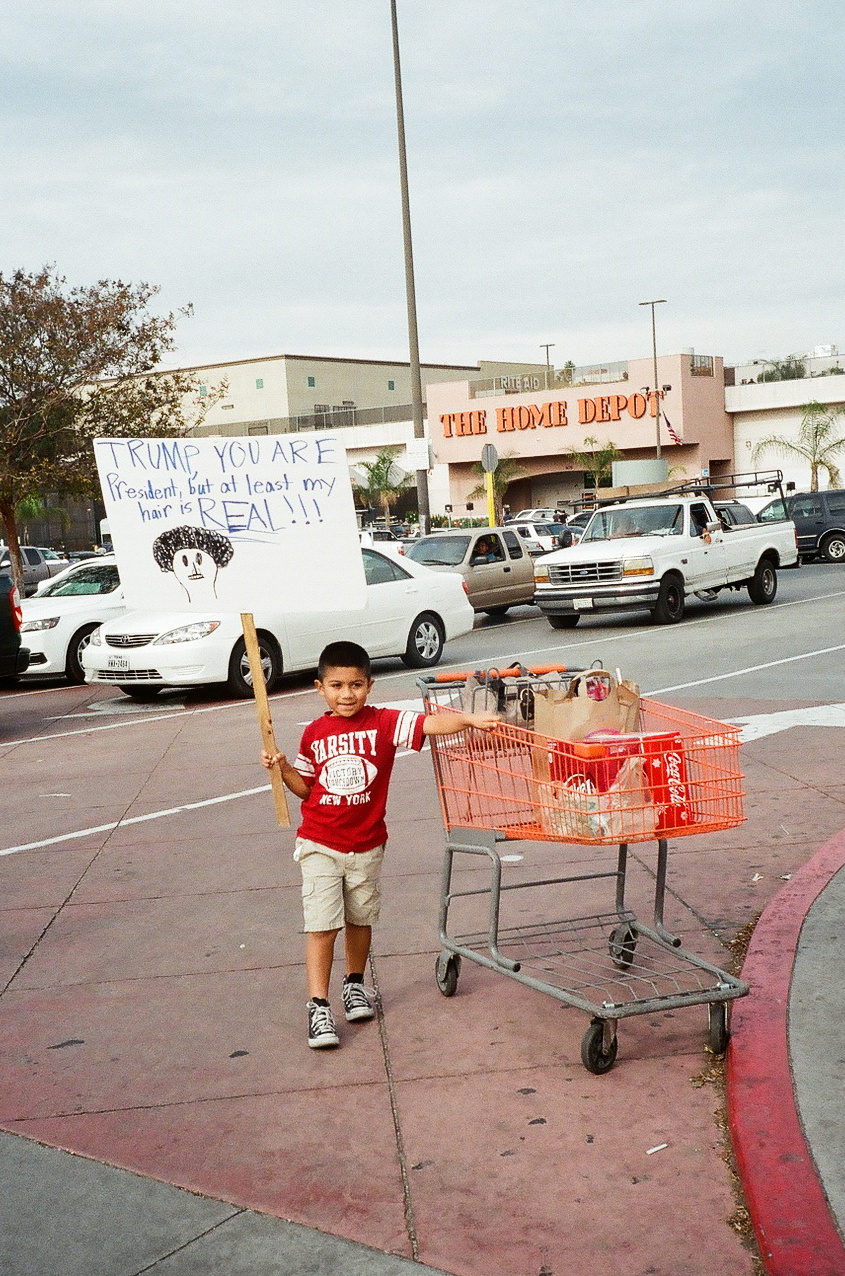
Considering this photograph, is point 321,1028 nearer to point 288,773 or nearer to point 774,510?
point 288,773

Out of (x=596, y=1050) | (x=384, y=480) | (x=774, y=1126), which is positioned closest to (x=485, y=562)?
(x=596, y=1050)

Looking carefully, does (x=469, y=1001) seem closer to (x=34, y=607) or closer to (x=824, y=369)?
(x=34, y=607)

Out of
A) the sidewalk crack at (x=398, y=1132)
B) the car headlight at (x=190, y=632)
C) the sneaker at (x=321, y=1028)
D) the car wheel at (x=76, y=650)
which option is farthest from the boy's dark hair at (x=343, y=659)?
the car wheel at (x=76, y=650)

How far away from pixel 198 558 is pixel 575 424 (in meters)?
58.8

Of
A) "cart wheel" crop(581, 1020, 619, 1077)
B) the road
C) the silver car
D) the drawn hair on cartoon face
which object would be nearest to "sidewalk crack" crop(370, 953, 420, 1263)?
"cart wheel" crop(581, 1020, 619, 1077)

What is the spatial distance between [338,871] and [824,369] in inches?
2415

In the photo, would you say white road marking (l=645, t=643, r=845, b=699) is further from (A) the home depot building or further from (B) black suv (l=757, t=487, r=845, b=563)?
(A) the home depot building

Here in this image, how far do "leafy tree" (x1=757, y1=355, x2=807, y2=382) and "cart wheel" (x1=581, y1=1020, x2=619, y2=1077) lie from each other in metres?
61.0

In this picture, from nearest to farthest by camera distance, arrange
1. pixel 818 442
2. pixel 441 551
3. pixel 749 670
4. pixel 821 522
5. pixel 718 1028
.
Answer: pixel 718 1028 < pixel 749 670 < pixel 441 551 < pixel 821 522 < pixel 818 442

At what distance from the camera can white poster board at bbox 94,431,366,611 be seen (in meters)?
5.16

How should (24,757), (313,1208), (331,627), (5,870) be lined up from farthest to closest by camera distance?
1. (331,627)
2. (24,757)
3. (5,870)
4. (313,1208)

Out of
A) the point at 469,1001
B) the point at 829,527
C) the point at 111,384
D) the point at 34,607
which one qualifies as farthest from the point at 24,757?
the point at 829,527

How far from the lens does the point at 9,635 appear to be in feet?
44.2

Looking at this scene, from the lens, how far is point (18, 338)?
2197cm
